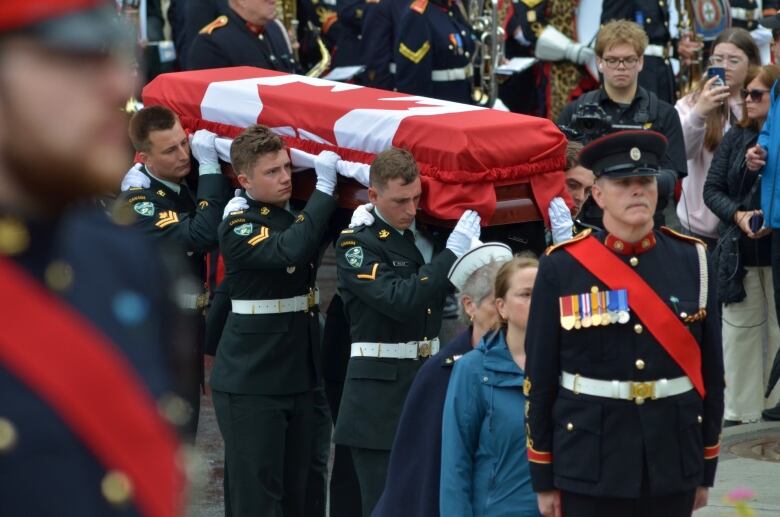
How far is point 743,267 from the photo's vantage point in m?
7.79

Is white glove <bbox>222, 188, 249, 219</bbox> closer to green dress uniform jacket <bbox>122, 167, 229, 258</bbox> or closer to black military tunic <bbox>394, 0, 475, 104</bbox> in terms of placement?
green dress uniform jacket <bbox>122, 167, 229, 258</bbox>

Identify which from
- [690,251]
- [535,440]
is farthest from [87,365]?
[690,251]

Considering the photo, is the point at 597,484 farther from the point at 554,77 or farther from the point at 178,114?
the point at 554,77

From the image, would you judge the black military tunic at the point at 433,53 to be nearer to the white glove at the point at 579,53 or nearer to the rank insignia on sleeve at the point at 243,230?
the white glove at the point at 579,53

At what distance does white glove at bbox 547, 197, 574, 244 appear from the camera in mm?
5980

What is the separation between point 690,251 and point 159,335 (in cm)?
308

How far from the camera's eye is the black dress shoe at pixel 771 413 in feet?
25.6

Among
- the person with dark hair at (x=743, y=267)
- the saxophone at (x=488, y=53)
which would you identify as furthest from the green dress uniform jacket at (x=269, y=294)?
the saxophone at (x=488, y=53)

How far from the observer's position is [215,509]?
6.91 metres

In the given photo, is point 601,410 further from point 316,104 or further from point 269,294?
point 316,104

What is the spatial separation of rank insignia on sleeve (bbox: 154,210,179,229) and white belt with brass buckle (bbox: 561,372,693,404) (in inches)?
92.5

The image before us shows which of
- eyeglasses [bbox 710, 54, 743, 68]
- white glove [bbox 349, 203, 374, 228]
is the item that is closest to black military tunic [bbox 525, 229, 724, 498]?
white glove [bbox 349, 203, 374, 228]

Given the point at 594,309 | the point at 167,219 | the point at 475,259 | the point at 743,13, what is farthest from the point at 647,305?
the point at 743,13

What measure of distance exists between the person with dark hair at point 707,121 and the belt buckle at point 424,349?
2690 millimetres
